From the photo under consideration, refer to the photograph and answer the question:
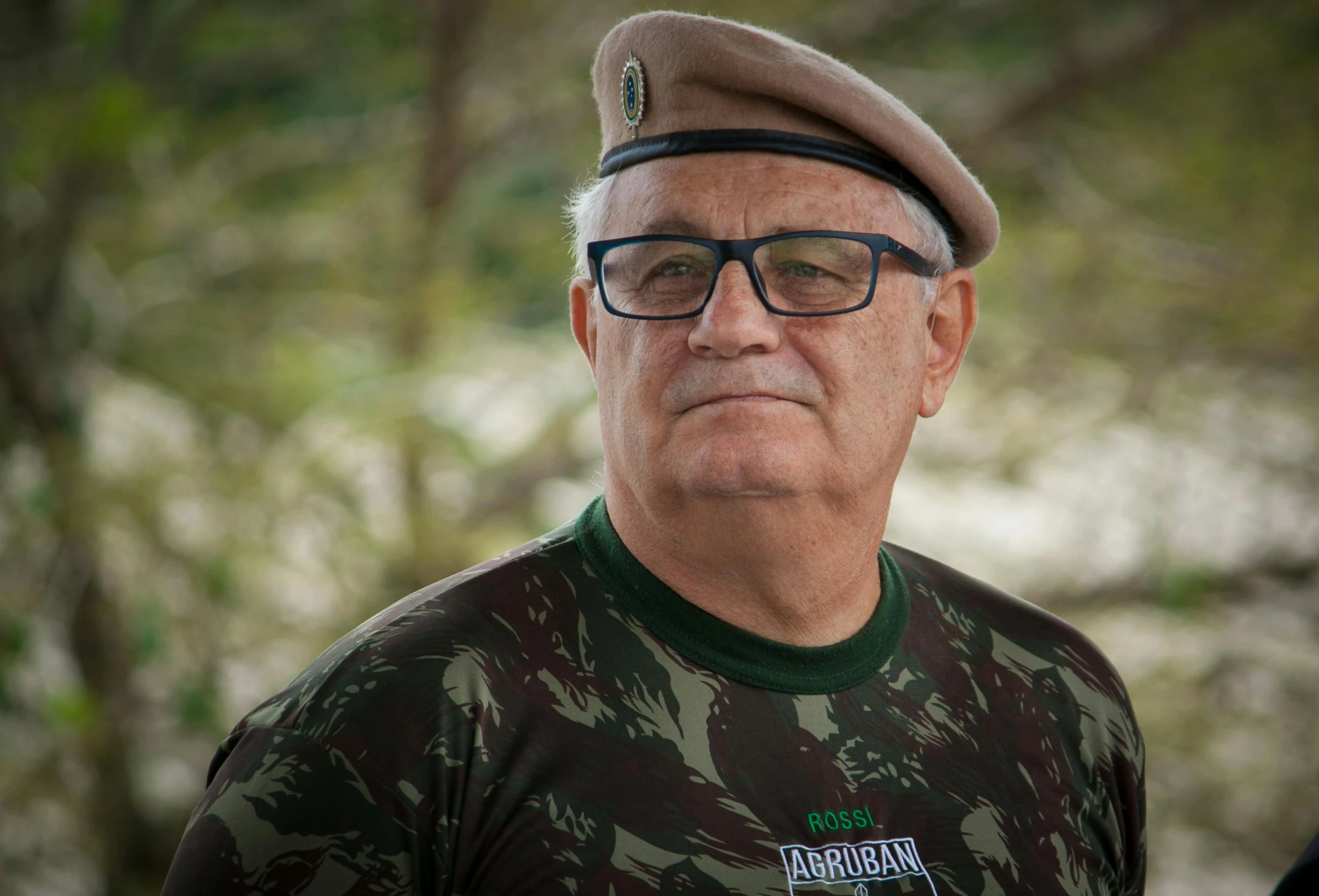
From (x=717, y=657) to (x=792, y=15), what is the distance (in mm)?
3521

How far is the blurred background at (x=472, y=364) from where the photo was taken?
347cm

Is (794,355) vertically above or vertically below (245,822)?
above

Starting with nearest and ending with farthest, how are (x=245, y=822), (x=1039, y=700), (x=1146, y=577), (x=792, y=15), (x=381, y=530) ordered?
(x=245, y=822) → (x=1039, y=700) → (x=381, y=530) → (x=792, y=15) → (x=1146, y=577)

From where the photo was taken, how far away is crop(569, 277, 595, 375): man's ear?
4.69 feet

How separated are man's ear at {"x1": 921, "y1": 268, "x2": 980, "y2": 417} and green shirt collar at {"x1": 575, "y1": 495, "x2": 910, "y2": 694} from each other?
0.32 meters

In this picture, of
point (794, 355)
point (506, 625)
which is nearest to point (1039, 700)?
point (794, 355)

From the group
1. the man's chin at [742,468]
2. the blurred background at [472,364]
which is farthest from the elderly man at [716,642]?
the blurred background at [472,364]

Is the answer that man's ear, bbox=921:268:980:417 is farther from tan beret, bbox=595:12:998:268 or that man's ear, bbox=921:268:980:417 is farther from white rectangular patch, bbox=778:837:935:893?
white rectangular patch, bbox=778:837:935:893

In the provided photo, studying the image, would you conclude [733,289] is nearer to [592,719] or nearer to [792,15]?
[592,719]

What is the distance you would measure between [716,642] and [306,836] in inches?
18.1

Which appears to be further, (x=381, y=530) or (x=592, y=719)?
(x=381, y=530)

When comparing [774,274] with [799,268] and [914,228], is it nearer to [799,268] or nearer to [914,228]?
[799,268]

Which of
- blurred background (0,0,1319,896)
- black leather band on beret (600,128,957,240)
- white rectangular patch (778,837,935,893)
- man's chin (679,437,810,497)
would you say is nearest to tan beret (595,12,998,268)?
black leather band on beret (600,128,957,240)

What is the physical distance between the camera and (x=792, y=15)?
4234 mm
